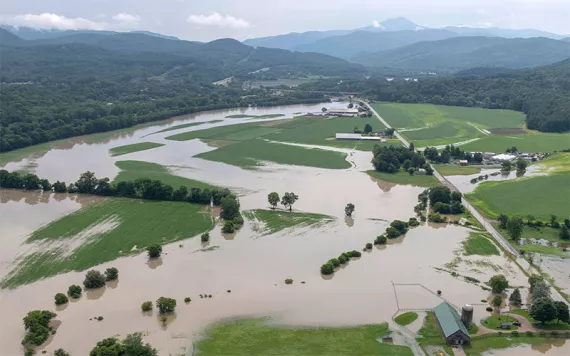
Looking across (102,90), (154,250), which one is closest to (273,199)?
(154,250)

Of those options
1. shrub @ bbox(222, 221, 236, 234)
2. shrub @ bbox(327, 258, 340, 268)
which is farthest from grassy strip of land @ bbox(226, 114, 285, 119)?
shrub @ bbox(327, 258, 340, 268)

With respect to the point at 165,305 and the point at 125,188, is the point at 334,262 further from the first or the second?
the point at 125,188

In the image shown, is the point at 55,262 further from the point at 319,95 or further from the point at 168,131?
the point at 319,95

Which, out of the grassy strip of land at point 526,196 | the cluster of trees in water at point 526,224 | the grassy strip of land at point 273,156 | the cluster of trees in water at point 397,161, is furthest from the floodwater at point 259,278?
the grassy strip of land at point 273,156

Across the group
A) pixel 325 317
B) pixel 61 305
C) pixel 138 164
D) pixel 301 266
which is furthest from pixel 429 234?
pixel 138 164

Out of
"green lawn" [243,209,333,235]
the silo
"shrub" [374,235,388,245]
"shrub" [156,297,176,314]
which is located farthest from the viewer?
"green lawn" [243,209,333,235]

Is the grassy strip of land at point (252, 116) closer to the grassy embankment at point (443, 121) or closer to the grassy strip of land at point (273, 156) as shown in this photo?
the grassy embankment at point (443, 121)

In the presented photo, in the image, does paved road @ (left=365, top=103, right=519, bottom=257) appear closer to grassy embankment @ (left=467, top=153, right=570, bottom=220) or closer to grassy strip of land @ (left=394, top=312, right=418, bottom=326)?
grassy embankment @ (left=467, top=153, right=570, bottom=220)
